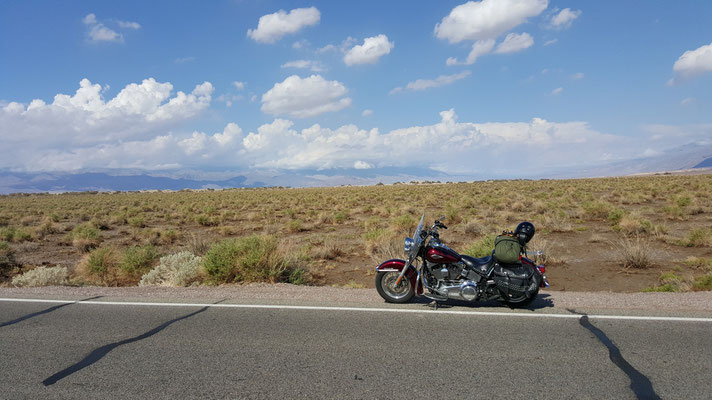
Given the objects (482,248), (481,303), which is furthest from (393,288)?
(482,248)

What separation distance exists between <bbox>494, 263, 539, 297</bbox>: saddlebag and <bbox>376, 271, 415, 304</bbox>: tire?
1.46 metres

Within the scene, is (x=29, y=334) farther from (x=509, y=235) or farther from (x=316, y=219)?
(x=316, y=219)

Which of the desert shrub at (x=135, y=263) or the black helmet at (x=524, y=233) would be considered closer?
the black helmet at (x=524, y=233)

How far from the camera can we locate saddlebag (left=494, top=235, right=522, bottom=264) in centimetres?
658

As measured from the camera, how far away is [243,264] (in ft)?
33.3

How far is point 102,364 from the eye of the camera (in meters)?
4.89

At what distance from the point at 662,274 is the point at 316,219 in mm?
18723

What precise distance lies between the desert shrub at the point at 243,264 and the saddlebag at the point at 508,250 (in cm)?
545

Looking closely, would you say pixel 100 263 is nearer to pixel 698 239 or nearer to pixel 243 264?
pixel 243 264

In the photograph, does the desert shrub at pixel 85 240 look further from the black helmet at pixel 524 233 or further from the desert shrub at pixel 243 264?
the black helmet at pixel 524 233

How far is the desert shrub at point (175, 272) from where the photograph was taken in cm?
1035

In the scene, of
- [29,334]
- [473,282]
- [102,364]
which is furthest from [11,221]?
[473,282]

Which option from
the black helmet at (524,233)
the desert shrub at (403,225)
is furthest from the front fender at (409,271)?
the desert shrub at (403,225)

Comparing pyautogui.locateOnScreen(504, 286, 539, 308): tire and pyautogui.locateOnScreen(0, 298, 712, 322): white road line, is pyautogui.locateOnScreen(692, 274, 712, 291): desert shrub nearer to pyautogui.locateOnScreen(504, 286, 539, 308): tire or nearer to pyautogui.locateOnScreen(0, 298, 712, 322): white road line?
pyautogui.locateOnScreen(0, 298, 712, 322): white road line
